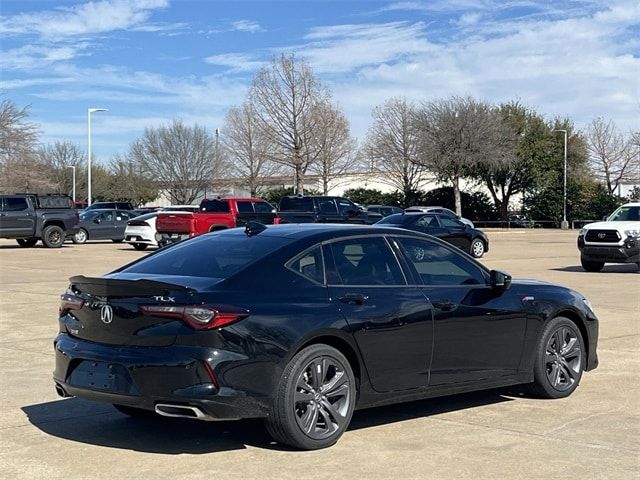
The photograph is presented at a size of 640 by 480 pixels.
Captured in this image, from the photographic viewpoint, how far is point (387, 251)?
23.5 feet

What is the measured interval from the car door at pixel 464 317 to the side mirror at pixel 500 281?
0.05 metres

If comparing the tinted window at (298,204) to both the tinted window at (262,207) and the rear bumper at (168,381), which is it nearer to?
the tinted window at (262,207)

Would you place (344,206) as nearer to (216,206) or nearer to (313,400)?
(216,206)

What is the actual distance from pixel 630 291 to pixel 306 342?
12913 millimetres

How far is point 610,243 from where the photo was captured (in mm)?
22391

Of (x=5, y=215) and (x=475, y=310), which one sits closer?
(x=475, y=310)

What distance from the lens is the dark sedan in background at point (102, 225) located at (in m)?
37.2

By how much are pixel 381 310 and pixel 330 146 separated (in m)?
57.1

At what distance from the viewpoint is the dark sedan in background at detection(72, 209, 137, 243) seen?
37.2 m

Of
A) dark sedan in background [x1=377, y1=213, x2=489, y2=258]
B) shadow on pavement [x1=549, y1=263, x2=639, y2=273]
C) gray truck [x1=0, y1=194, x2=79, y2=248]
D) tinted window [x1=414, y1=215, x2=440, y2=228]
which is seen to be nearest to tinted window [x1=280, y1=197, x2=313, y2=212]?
dark sedan in background [x1=377, y1=213, x2=489, y2=258]

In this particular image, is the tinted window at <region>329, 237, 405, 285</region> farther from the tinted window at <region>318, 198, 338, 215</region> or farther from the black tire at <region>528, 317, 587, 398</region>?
the tinted window at <region>318, 198, 338, 215</region>

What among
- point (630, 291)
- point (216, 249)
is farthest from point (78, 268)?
point (216, 249)

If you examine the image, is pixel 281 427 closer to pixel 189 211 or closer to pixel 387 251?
pixel 387 251

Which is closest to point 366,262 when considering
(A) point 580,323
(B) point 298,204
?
(A) point 580,323
